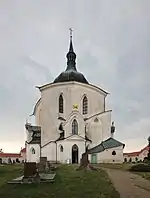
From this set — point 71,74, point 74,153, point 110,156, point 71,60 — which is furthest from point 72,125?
point 71,60

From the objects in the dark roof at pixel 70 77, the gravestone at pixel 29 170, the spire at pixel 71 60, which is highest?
the spire at pixel 71 60

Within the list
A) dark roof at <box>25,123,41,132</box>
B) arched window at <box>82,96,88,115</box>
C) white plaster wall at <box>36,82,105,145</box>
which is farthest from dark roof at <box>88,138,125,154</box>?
dark roof at <box>25,123,41,132</box>

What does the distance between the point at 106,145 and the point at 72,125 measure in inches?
278

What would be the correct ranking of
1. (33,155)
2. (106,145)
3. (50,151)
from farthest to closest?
(33,155) → (50,151) → (106,145)

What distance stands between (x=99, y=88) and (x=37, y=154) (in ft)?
56.8

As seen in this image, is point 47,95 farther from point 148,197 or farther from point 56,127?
point 148,197

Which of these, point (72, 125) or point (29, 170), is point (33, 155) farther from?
point (29, 170)

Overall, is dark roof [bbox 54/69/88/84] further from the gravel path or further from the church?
the gravel path

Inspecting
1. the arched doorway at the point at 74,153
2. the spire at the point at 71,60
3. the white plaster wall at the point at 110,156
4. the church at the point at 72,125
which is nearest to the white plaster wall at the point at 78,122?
the church at the point at 72,125

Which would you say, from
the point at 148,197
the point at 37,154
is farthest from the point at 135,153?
the point at 148,197

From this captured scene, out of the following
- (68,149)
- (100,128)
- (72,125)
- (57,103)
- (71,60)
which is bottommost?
(68,149)

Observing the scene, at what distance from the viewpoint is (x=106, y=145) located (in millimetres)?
59969

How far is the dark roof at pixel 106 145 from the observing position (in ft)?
194

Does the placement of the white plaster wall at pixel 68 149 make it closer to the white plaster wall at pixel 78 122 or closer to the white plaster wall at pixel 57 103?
the white plaster wall at pixel 78 122
